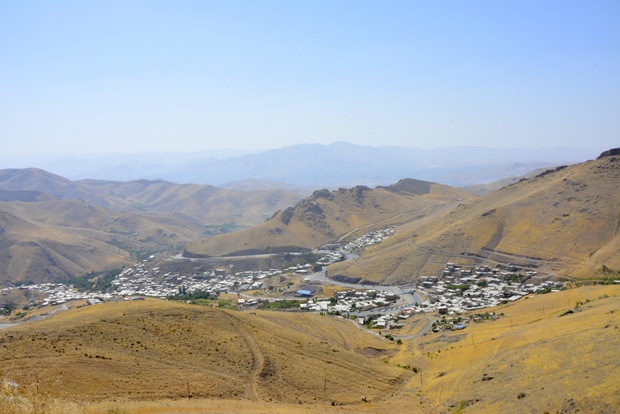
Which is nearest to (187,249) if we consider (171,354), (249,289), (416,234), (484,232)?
(249,289)

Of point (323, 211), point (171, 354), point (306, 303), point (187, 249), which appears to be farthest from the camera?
point (323, 211)

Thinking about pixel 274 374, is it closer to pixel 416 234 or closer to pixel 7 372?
pixel 7 372

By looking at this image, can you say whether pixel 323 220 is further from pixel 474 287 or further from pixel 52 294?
pixel 52 294

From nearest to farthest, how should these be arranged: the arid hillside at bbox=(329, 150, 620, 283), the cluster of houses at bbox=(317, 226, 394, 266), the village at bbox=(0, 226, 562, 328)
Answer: the village at bbox=(0, 226, 562, 328)
the arid hillside at bbox=(329, 150, 620, 283)
the cluster of houses at bbox=(317, 226, 394, 266)

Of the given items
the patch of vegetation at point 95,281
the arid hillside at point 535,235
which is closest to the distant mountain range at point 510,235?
the arid hillside at point 535,235

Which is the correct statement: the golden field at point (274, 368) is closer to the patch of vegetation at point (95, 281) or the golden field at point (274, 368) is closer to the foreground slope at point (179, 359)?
the foreground slope at point (179, 359)

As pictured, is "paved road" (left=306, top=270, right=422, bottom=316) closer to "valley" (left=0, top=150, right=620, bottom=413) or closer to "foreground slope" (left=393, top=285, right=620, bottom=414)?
"valley" (left=0, top=150, right=620, bottom=413)

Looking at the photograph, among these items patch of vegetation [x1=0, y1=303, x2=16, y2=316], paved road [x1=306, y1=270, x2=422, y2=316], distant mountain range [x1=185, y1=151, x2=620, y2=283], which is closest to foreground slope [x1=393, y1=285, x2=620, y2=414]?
paved road [x1=306, y1=270, x2=422, y2=316]
